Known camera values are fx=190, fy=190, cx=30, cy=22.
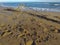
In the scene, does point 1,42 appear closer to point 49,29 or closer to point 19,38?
point 19,38

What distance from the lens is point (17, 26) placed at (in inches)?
183

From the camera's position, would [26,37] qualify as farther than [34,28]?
No

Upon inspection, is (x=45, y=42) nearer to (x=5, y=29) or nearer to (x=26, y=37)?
(x=26, y=37)

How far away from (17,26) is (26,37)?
0.69 meters

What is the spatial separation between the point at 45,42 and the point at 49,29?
69 centimetres

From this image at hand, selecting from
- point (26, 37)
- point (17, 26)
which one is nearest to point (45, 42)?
point (26, 37)

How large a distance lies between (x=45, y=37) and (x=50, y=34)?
0.22 metres

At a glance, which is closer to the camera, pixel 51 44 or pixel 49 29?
pixel 51 44

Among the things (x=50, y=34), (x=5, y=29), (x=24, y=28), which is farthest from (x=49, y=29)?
(x=5, y=29)

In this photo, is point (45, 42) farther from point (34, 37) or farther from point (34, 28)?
point (34, 28)

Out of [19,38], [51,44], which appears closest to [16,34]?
[19,38]

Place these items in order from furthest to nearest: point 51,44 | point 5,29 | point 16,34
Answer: point 5,29 → point 16,34 → point 51,44

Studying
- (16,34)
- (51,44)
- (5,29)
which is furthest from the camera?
(5,29)

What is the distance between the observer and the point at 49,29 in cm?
454
